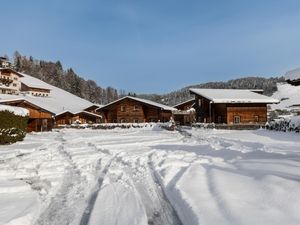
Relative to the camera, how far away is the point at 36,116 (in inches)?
1932

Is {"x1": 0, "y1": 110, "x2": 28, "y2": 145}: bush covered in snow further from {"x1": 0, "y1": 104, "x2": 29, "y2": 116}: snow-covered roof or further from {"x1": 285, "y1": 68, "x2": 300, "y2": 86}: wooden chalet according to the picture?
{"x1": 285, "y1": 68, "x2": 300, "y2": 86}: wooden chalet

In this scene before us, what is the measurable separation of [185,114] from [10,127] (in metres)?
43.9

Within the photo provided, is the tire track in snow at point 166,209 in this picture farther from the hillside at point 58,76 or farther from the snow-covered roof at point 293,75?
the hillside at point 58,76

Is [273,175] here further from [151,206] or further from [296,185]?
[151,206]

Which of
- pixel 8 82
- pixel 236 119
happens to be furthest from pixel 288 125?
pixel 8 82

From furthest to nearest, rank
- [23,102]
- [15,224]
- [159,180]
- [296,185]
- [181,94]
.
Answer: [181,94] < [23,102] < [159,180] < [296,185] < [15,224]

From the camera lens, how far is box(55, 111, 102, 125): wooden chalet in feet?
225

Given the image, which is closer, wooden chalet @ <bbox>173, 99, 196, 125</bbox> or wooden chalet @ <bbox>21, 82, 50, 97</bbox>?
wooden chalet @ <bbox>173, 99, 196, 125</bbox>

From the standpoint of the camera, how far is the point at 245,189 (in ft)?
25.4

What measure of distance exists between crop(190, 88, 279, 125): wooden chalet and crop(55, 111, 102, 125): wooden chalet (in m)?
26.1

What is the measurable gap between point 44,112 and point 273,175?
45.4 metres

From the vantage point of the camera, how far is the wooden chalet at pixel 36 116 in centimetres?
4859

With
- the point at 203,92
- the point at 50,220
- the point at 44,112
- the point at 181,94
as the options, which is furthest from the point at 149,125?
the point at 181,94

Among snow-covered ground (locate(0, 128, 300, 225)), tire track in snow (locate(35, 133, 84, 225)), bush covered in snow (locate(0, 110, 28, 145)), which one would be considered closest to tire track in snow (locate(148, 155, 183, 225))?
snow-covered ground (locate(0, 128, 300, 225))
